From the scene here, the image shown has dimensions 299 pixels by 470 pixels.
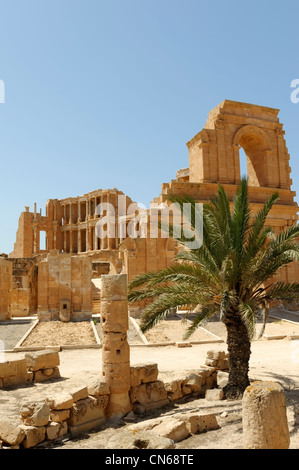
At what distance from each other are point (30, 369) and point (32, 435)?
4386 millimetres

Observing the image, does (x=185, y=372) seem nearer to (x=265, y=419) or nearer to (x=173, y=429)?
(x=173, y=429)

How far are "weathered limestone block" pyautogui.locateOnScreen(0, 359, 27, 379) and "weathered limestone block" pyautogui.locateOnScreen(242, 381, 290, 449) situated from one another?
7298mm

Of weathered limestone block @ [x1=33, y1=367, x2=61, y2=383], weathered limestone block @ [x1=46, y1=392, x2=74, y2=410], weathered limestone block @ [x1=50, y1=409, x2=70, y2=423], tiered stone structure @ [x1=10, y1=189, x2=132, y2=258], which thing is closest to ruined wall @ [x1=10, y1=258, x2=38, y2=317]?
weathered limestone block @ [x1=33, y1=367, x2=61, y2=383]

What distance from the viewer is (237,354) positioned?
9117mm

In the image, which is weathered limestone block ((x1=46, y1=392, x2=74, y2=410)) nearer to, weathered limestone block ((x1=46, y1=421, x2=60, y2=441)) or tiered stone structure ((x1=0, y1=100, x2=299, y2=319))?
weathered limestone block ((x1=46, y1=421, x2=60, y2=441))

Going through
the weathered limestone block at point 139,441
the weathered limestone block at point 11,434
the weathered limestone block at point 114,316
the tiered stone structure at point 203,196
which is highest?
the tiered stone structure at point 203,196

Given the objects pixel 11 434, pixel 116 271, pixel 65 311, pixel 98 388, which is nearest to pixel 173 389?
pixel 98 388

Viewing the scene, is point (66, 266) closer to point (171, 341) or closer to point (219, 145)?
point (171, 341)

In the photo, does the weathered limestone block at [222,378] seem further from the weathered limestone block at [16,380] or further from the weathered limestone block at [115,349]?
the weathered limestone block at [16,380]

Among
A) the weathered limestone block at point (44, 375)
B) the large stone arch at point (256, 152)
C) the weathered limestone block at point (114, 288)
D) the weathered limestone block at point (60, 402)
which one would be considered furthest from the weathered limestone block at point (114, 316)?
the large stone arch at point (256, 152)

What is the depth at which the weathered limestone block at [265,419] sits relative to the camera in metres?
5.14

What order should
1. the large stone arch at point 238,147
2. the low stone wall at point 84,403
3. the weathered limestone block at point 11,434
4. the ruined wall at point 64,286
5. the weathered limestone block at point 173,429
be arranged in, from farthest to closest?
1. the large stone arch at point 238,147
2. the ruined wall at point 64,286
3. the low stone wall at point 84,403
4. the weathered limestone block at point 173,429
5. the weathered limestone block at point 11,434

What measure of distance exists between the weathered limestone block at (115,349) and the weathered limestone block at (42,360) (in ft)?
10.3

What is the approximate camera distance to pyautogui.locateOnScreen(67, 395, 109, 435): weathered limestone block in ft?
25.3
